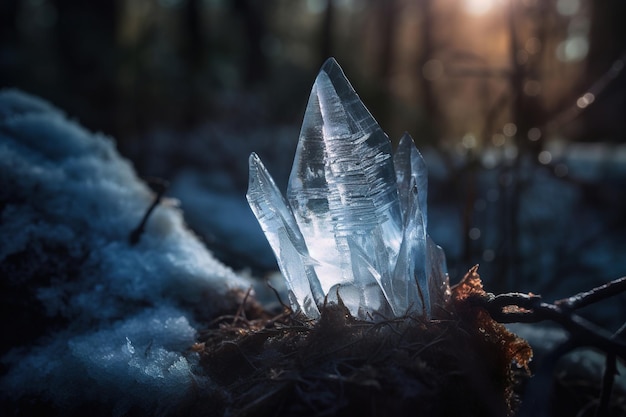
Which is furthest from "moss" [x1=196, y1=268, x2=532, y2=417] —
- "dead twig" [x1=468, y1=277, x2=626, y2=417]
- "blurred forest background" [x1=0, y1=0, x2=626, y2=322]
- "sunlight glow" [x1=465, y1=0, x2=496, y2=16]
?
"sunlight glow" [x1=465, y1=0, x2=496, y2=16]

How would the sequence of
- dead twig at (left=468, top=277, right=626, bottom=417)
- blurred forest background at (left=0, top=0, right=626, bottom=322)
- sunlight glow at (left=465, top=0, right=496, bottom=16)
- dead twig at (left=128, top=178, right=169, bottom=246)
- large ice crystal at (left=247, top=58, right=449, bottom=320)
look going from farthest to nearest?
sunlight glow at (left=465, top=0, right=496, bottom=16) → blurred forest background at (left=0, top=0, right=626, bottom=322) → dead twig at (left=128, top=178, right=169, bottom=246) → large ice crystal at (left=247, top=58, right=449, bottom=320) → dead twig at (left=468, top=277, right=626, bottom=417)

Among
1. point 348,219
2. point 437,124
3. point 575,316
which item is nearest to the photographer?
point 575,316

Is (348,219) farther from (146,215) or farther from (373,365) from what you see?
(146,215)

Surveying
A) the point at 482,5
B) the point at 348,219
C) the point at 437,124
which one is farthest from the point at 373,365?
the point at 482,5

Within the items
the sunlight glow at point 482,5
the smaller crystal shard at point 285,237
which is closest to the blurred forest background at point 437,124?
the sunlight glow at point 482,5

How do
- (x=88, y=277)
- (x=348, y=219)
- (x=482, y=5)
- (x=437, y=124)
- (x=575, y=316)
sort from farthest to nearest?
1. (x=482, y=5)
2. (x=437, y=124)
3. (x=88, y=277)
4. (x=348, y=219)
5. (x=575, y=316)

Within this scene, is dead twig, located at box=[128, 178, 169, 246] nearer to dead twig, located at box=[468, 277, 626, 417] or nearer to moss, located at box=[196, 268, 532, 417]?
moss, located at box=[196, 268, 532, 417]

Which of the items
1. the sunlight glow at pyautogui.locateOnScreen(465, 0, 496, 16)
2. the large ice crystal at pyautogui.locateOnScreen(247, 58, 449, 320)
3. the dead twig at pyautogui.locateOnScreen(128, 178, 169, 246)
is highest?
the sunlight glow at pyautogui.locateOnScreen(465, 0, 496, 16)
